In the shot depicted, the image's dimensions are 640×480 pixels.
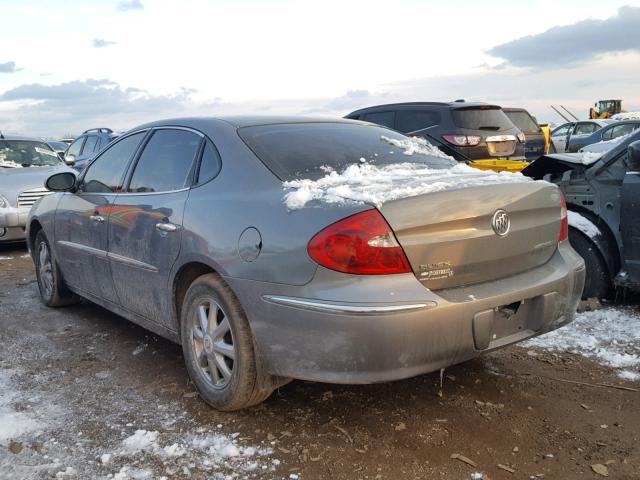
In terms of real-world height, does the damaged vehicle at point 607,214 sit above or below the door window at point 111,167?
below

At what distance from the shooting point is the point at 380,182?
3.14 m

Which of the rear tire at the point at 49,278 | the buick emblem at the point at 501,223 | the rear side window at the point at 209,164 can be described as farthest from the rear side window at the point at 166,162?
the buick emblem at the point at 501,223

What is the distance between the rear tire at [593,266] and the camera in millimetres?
4910

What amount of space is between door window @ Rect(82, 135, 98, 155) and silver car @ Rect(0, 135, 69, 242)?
485 centimetres

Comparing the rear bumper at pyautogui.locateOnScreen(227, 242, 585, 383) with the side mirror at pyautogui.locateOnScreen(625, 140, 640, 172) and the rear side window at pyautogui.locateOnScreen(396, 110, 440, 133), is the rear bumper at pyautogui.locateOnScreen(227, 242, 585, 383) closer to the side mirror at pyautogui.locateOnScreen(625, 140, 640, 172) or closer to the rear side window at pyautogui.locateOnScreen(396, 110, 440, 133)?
the side mirror at pyautogui.locateOnScreen(625, 140, 640, 172)

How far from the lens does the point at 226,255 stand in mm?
3105

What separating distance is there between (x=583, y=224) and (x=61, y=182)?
403cm

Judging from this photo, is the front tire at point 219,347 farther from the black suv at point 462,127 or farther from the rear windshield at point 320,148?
the black suv at point 462,127

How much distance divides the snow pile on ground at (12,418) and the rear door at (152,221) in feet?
2.76

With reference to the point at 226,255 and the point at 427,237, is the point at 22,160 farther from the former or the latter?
the point at 427,237

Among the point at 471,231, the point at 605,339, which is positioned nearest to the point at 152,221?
the point at 471,231

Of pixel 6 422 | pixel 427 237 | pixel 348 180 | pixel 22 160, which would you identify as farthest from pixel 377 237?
pixel 22 160

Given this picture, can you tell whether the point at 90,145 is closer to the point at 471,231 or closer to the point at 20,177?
the point at 20,177

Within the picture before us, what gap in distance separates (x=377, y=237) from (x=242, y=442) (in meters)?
1.19
